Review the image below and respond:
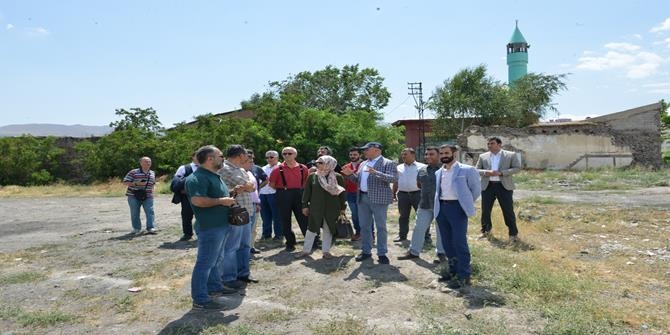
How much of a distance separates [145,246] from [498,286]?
564 cm

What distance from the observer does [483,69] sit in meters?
31.3

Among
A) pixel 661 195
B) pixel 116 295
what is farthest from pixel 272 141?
pixel 116 295

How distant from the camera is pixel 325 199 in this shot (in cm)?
648

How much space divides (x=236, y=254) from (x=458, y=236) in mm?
2474

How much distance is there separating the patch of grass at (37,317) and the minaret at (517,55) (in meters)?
51.7

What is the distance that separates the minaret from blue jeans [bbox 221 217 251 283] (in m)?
50.1

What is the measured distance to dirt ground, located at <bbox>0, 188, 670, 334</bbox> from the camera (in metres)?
4.36

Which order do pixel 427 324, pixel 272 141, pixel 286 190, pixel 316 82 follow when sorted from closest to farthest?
pixel 427 324 < pixel 286 190 < pixel 272 141 < pixel 316 82

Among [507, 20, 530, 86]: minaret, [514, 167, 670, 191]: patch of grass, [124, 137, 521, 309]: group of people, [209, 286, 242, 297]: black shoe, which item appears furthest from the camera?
[507, 20, 530, 86]: minaret

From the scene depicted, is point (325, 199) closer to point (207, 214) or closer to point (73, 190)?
point (207, 214)

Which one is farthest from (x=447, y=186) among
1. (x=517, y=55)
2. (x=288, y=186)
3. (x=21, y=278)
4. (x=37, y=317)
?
(x=517, y=55)

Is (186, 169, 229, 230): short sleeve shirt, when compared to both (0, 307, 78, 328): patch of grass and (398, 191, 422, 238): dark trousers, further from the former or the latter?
(398, 191, 422, 238): dark trousers

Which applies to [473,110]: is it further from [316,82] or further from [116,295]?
[116,295]

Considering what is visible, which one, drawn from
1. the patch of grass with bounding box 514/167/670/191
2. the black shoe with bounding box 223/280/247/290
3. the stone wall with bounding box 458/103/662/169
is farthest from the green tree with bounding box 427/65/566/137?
the black shoe with bounding box 223/280/247/290
